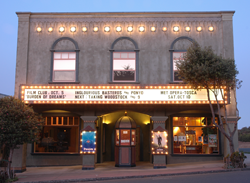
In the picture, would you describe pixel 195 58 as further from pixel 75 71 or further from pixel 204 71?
pixel 75 71

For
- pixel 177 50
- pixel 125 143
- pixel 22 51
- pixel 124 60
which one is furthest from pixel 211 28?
pixel 22 51

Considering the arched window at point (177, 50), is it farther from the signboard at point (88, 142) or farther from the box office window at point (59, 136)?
the box office window at point (59, 136)

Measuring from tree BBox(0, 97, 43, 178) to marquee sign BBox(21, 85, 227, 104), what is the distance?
2.07 metres

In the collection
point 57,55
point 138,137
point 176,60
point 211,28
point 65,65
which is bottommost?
point 138,137

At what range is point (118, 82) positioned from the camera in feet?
55.3

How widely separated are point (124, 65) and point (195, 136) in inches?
250

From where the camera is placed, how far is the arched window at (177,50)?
16878 mm

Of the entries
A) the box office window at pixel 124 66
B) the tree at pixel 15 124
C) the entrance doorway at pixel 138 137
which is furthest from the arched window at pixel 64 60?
the entrance doorway at pixel 138 137

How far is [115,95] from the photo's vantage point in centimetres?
1561

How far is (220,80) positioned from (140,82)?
4552 millimetres

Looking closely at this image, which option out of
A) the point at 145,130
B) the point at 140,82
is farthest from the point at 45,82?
the point at 145,130

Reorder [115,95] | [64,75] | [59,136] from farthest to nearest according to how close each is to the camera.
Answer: [59,136], [64,75], [115,95]

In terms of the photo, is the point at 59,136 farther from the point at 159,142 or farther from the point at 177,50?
the point at 177,50

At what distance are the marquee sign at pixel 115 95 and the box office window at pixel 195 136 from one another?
295cm
